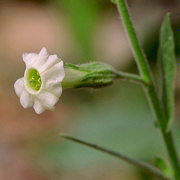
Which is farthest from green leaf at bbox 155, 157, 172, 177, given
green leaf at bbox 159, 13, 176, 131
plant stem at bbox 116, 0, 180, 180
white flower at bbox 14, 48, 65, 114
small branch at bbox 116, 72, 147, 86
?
white flower at bbox 14, 48, 65, 114

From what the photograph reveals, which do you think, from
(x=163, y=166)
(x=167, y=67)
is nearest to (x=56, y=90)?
(x=167, y=67)

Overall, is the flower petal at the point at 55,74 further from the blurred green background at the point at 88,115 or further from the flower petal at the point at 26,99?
the blurred green background at the point at 88,115

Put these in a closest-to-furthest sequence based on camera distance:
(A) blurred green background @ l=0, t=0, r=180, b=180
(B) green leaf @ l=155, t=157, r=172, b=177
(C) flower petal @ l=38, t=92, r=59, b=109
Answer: (C) flower petal @ l=38, t=92, r=59, b=109 < (B) green leaf @ l=155, t=157, r=172, b=177 < (A) blurred green background @ l=0, t=0, r=180, b=180

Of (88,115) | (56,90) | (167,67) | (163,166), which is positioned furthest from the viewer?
(88,115)

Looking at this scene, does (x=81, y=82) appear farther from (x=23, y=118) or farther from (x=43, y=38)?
(x=43, y=38)

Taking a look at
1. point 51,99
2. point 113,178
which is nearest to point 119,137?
point 113,178

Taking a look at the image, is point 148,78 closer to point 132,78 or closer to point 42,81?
point 132,78

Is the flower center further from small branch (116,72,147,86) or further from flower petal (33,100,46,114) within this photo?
small branch (116,72,147,86)
